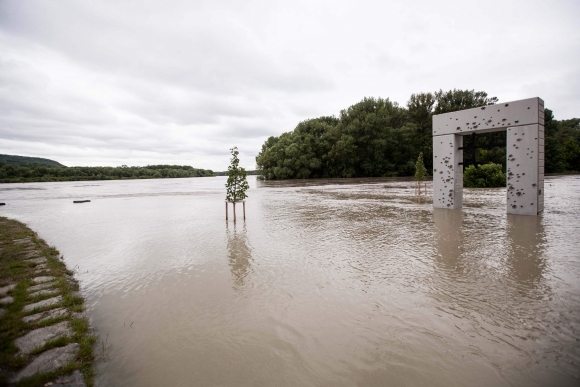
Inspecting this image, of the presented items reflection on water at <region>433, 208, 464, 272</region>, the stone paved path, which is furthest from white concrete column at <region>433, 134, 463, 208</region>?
the stone paved path

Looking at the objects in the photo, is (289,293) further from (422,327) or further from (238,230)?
(238,230)

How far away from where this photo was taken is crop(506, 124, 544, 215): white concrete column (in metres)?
11.2

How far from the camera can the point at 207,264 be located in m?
6.55

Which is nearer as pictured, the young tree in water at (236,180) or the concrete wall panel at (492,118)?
the concrete wall panel at (492,118)

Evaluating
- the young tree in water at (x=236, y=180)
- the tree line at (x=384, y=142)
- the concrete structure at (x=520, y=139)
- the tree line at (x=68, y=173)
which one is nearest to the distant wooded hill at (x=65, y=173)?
the tree line at (x=68, y=173)

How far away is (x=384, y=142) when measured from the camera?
54.4 metres

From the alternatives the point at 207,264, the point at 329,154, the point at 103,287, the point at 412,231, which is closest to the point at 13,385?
the point at 103,287

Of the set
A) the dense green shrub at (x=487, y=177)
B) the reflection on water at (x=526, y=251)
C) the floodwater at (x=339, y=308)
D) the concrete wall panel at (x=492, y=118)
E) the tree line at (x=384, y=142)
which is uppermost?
the tree line at (x=384, y=142)

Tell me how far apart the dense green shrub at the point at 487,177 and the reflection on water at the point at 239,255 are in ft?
84.3

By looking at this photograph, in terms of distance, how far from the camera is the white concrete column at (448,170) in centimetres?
1362

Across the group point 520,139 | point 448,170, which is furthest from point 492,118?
point 448,170

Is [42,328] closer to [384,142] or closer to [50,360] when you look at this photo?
Answer: [50,360]

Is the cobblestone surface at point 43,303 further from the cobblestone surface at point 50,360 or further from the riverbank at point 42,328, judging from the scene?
the cobblestone surface at point 50,360

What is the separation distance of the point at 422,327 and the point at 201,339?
2.85 meters
